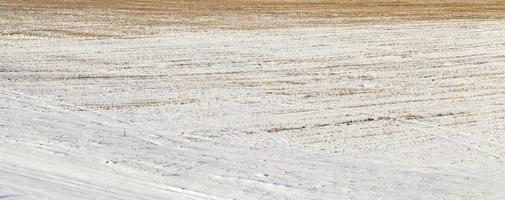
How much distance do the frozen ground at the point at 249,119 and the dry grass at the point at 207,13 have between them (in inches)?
99.7

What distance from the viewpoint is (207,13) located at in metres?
26.7

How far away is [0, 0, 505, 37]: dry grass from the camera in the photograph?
22984 mm

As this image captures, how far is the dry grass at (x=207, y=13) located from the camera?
75.4 ft

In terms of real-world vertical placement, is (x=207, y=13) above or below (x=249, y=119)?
above

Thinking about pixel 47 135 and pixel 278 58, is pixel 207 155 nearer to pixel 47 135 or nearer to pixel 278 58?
pixel 47 135

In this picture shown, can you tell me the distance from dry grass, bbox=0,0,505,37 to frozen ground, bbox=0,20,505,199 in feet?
8.31

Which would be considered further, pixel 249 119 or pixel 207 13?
pixel 207 13

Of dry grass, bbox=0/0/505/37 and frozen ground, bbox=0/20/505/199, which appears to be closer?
frozen ground, bbox=0/20/505/199

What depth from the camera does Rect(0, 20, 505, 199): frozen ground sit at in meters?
9.02

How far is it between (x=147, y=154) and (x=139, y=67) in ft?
21.6

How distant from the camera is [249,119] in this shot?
12078 mm

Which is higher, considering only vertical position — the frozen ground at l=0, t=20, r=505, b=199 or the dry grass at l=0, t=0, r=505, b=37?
the dry grass at l=0, t=0, r=505, b=37

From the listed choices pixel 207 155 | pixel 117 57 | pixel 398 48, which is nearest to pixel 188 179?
pixel 207 155

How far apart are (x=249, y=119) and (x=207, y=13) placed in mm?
14806
